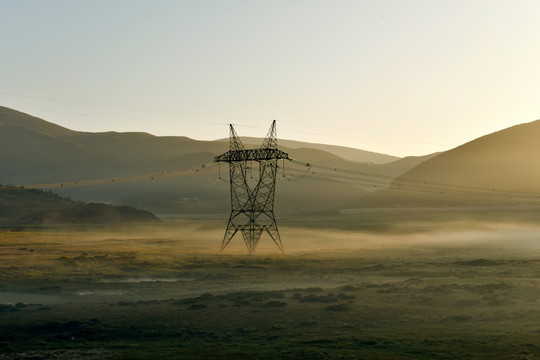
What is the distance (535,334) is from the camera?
39812 mm

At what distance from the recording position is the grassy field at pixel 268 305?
37562 mm

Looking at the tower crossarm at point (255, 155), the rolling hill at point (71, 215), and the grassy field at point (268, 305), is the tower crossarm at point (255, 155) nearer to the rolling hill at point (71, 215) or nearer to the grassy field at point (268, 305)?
the grassy field at point (268, 305)

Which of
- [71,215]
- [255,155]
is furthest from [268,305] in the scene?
[71,215]

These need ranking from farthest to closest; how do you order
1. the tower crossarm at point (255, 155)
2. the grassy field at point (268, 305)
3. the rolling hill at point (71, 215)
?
the rolling hill at point (71, 215)
the tower crossarm at point (255, 155)
the grassy field at point (268, 305)

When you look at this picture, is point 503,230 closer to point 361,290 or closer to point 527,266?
point 527,266

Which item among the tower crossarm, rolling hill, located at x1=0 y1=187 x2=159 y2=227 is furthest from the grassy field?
rolling hill, located at x1=0 y1=187 x2=159 y2=227

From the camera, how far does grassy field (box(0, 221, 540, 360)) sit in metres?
37.6

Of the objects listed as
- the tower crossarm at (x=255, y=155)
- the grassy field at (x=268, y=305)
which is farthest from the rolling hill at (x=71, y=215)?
the tower crossarm at (x=255, y=155)

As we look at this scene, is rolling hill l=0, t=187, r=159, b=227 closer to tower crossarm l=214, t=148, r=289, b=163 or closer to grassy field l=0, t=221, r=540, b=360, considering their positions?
grassy field l=0, t=221, r=540, b=360

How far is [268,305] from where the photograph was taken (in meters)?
51.1

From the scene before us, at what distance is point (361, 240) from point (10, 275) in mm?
79901

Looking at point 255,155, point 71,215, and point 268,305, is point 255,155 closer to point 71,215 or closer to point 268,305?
point 268,305

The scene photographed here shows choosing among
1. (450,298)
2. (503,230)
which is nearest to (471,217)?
(503,230)

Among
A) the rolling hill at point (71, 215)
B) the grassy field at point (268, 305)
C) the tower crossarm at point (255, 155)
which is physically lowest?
the rolling hill at point (71, 215)
